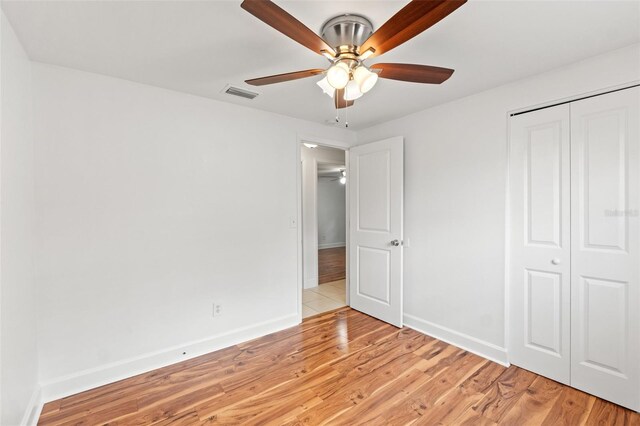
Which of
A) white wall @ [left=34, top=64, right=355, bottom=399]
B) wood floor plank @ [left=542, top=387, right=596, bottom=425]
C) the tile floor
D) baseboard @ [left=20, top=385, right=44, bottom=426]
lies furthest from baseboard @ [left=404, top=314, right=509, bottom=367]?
baseboard @ [left=20, top=385, right=44, bottom=426]

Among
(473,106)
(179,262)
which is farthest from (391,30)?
(179,262)

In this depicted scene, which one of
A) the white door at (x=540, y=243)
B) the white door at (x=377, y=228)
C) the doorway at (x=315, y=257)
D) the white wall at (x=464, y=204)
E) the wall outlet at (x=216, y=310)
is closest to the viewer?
the white door at (x=540, y=243)

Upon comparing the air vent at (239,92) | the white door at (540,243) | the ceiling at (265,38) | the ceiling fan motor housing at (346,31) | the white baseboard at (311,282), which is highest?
the air vent at (239,92)

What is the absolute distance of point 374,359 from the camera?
251cm

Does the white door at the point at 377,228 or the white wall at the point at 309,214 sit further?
the white wall at the point at 309,214

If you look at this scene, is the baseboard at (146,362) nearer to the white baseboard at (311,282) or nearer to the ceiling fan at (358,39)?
the white baseboard at (311,282)

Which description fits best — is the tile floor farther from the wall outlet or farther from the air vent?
the air vent

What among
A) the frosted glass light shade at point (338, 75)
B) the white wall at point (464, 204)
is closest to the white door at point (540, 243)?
the white wall at point (464, 204)

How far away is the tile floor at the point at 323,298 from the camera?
Answer: 372 centimetres

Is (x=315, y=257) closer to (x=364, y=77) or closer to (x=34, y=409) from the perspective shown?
(x=34, y=409)

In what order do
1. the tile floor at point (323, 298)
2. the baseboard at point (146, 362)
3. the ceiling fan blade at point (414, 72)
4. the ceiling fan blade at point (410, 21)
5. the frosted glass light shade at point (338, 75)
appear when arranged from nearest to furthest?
the ceiling fan blade at point (410, 21) → the frosted glass light shade at point (338, 75) → the ceiling fan blade at point (414, 72) → the baseboard at point (146, 362) → the tile floor at point (323, 298)

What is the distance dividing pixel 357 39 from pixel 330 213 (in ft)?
26.2

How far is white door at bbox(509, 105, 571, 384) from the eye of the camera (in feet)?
7.00

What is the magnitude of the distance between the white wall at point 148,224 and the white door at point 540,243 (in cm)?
219
